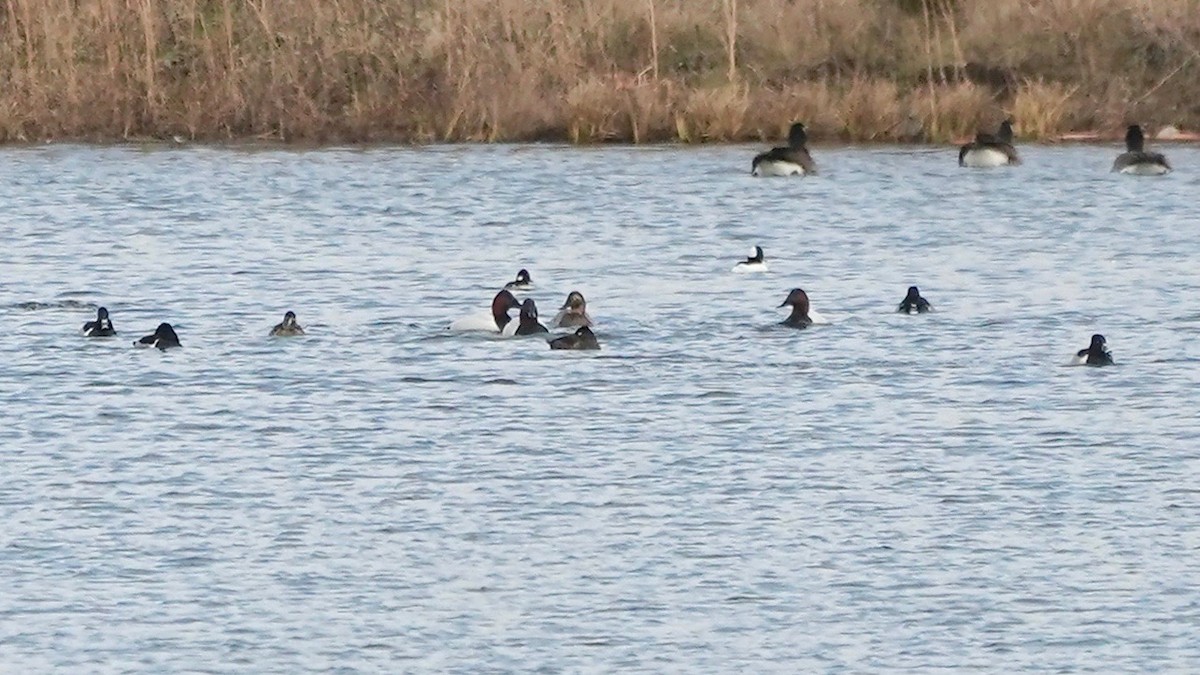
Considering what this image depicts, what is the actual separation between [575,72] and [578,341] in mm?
11910

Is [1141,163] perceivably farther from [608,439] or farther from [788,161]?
[608,439]

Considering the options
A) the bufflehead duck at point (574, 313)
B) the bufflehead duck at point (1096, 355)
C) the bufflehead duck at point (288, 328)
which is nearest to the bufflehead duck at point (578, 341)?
the bufflehead duck at point (574, 313)

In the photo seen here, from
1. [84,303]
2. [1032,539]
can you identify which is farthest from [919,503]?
[84,303]

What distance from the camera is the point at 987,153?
85.1 ft

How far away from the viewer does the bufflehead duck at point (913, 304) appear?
1778cm

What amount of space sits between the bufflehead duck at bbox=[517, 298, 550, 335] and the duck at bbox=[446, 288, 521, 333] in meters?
0.11

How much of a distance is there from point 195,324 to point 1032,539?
7.83 metres

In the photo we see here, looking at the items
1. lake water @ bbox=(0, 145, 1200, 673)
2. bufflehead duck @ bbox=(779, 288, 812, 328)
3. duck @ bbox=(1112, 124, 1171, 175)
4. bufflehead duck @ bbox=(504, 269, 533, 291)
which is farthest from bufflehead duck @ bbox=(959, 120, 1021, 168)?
bufflehead duck @ bbox=(779, 288, 812, 328)

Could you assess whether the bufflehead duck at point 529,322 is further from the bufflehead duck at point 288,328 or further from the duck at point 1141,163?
the duck at point 1141,163

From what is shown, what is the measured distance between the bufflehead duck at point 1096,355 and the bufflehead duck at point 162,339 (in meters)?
5.20

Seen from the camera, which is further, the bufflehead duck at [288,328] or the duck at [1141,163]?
the duck at [1141,163]

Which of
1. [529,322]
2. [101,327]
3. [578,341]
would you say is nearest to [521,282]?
[529,322]

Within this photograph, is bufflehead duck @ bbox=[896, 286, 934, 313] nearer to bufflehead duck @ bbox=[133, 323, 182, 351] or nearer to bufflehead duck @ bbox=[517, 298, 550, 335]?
bufflehead duck @ bbox=[517, 298, 550, 335]

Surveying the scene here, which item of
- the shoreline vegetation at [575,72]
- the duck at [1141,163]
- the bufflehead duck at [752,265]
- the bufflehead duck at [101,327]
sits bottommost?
the bufflehead duck at [752,265]
